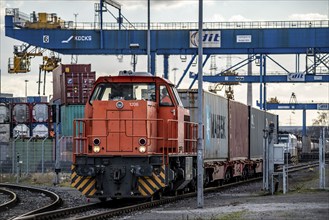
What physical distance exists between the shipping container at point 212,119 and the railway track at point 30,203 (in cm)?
602

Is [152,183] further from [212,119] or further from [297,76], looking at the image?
[297,76]

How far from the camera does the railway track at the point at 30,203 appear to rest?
64.4 feet

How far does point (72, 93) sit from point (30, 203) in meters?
30.2

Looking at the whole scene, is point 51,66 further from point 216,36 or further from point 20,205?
point 20,205

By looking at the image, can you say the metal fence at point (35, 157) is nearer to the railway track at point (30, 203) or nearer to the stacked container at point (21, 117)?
the railway track at point (30, 203)

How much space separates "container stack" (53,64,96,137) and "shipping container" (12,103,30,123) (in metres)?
5.30

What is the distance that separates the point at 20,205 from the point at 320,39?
2916 cm

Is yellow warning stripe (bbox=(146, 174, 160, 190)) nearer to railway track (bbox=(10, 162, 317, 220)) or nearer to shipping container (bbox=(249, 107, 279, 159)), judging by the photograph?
railway track (bbox=(10, 162, 317, 220))

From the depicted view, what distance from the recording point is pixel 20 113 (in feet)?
192

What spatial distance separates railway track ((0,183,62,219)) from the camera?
772 inches

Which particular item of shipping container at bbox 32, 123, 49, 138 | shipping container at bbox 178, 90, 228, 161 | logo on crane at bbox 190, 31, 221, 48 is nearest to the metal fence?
shipping container at bbox 32, 123, 49, 138

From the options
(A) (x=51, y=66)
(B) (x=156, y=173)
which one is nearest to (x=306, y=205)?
(B) (x=156, y=173)

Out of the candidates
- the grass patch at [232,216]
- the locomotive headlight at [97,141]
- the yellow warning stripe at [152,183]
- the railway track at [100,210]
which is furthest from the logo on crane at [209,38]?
the grass patch at [232,216]

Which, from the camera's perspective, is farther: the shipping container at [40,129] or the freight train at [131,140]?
the shipping container at [40,129]
